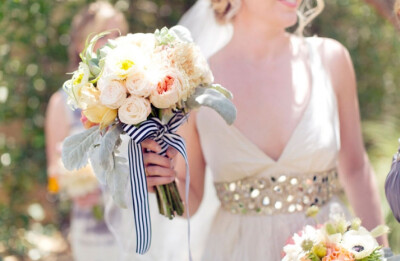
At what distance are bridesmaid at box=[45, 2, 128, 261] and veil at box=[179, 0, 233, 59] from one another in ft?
4.27

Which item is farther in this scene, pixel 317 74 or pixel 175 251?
pixel 175 251

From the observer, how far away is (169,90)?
7.40 ft

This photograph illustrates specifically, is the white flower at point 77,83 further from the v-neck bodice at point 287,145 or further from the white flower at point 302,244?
the white flower at point 302,244

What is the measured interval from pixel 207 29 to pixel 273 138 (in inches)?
26.5

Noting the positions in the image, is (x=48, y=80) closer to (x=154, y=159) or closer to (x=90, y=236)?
(x=90, y=236)

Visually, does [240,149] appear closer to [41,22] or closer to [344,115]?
[344,115]

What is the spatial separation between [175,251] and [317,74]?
1077 mm

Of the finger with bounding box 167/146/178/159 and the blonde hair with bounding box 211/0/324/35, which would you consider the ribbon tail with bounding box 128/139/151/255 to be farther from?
the blonde hair with bounding box 211/0/324/35

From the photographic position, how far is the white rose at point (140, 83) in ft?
7.39

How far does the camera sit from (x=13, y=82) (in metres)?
5.64

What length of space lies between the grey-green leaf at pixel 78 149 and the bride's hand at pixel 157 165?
0.18 meters

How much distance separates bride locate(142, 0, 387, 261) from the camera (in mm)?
2816

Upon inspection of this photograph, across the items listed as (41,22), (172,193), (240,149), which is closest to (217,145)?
(240,149)

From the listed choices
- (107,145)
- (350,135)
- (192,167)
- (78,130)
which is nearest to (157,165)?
(107,145)
